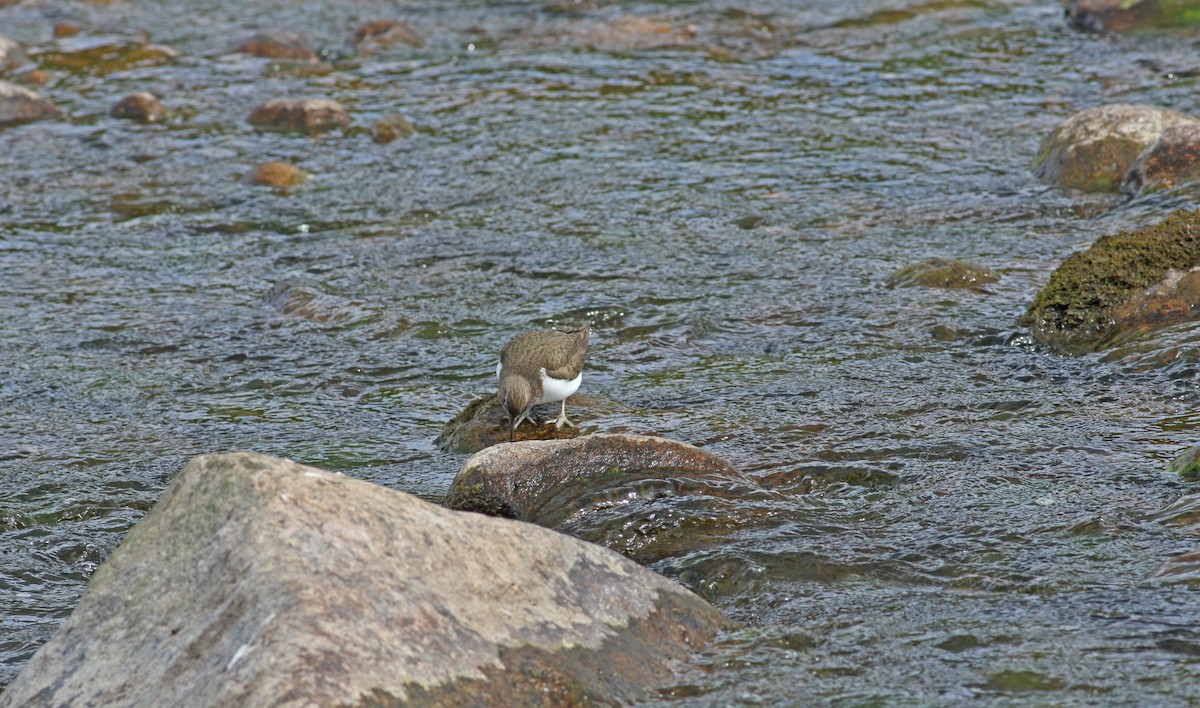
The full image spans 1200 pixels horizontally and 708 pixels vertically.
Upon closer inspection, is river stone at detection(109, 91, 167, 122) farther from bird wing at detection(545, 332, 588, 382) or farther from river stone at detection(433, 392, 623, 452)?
bird wing at detection(545, 332, 588, 382)

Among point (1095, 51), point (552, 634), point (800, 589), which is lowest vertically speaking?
point (800, 589)

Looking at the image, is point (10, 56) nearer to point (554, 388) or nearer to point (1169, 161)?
point (554, 388)

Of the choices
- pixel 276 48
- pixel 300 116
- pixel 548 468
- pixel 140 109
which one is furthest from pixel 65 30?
pixel 548 468

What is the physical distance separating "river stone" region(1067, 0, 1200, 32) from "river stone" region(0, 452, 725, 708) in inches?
539

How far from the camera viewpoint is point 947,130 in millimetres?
13414

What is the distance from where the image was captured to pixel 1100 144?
1172 centimetres

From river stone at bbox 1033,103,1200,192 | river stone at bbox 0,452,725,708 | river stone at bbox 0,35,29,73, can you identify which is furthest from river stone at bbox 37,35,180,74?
river stone at bbox 0,452,725,708

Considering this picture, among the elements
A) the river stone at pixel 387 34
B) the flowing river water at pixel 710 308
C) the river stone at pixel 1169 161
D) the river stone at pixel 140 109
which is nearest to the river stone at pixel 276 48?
the flowing river water at pixel 710 308

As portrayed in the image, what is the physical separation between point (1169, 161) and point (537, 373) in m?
6.39

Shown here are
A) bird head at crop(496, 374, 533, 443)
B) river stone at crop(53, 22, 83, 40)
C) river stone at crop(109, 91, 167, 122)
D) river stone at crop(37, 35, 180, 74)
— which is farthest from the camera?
river stone at crop(53, 22, 83, 40)

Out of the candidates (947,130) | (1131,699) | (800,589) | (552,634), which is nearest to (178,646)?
(552,634)

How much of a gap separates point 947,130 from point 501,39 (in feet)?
20.9

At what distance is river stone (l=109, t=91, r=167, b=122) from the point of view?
14930mm

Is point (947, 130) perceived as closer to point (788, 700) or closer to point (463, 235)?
point (463, 235)
